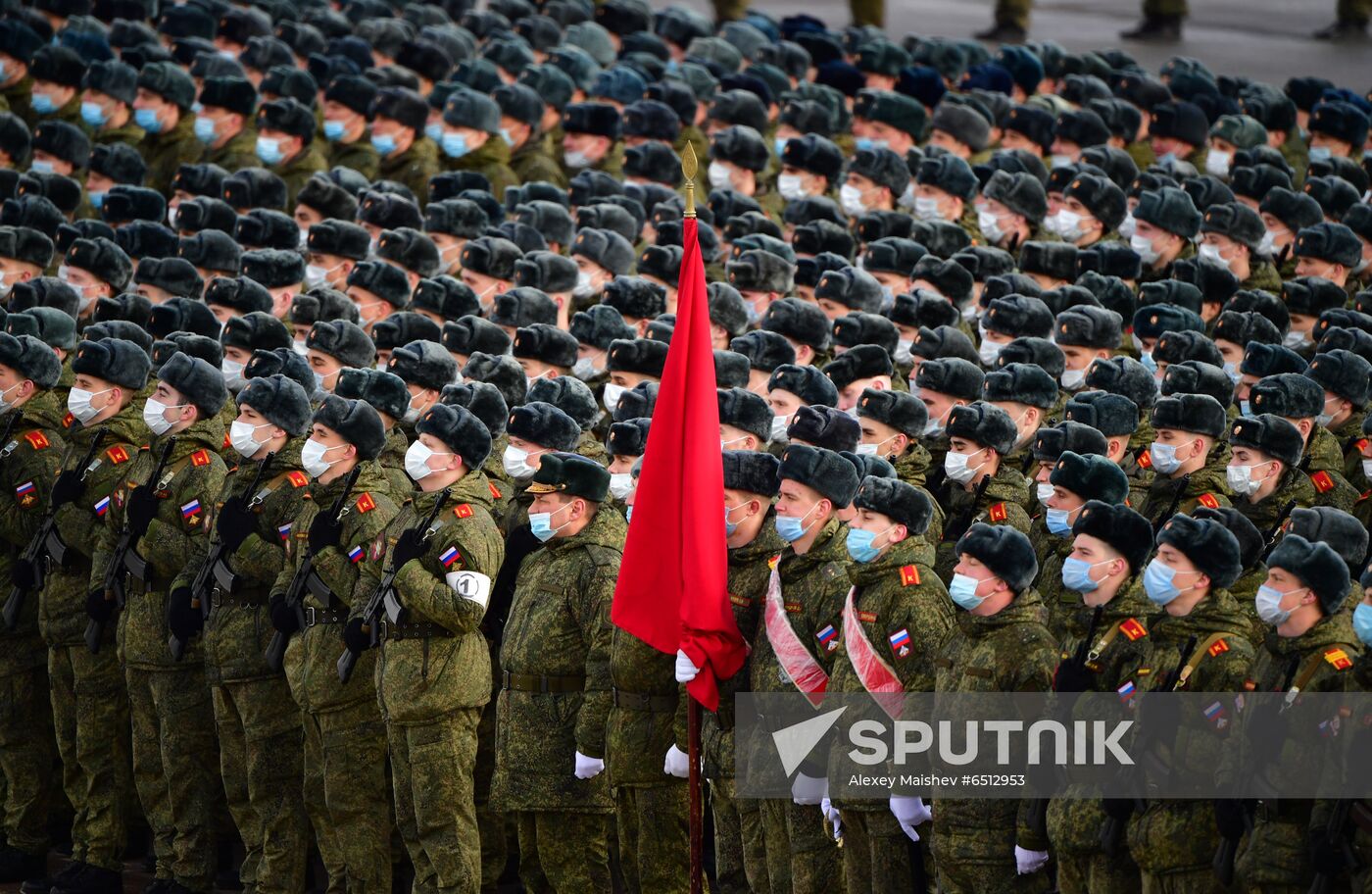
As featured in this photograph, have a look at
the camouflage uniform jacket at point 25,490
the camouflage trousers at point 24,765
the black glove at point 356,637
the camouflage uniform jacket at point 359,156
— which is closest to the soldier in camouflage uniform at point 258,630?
the black glove at point 356,637

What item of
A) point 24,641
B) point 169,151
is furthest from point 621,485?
point 169,151

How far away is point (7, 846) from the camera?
1130 centimetres

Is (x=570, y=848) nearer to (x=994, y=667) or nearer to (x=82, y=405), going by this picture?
(x=994, y=667)

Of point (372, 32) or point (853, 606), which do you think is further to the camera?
point (372, 32)

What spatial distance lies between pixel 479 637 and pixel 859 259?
17.6 ft

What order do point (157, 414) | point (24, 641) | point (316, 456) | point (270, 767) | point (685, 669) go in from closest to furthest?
Result: point (685, 669) → point (316, 456) → point (270, 767) → point (157, 414) → point (24, 641)

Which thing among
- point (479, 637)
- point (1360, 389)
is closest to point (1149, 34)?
point (1360, 389)

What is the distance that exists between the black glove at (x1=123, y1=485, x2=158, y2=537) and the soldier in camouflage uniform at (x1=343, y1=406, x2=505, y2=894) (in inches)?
54.9

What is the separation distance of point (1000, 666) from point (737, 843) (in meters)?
1.87

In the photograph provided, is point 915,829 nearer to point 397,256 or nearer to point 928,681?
point 928,681

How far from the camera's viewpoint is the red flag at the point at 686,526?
839cm

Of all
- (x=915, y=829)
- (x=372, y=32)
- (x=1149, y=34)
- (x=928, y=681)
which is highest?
(x=928, y=681)

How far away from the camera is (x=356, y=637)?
948 cm

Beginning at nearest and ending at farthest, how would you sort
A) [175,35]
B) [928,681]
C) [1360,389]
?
[928,681] → [1360,389] → [175,35]
